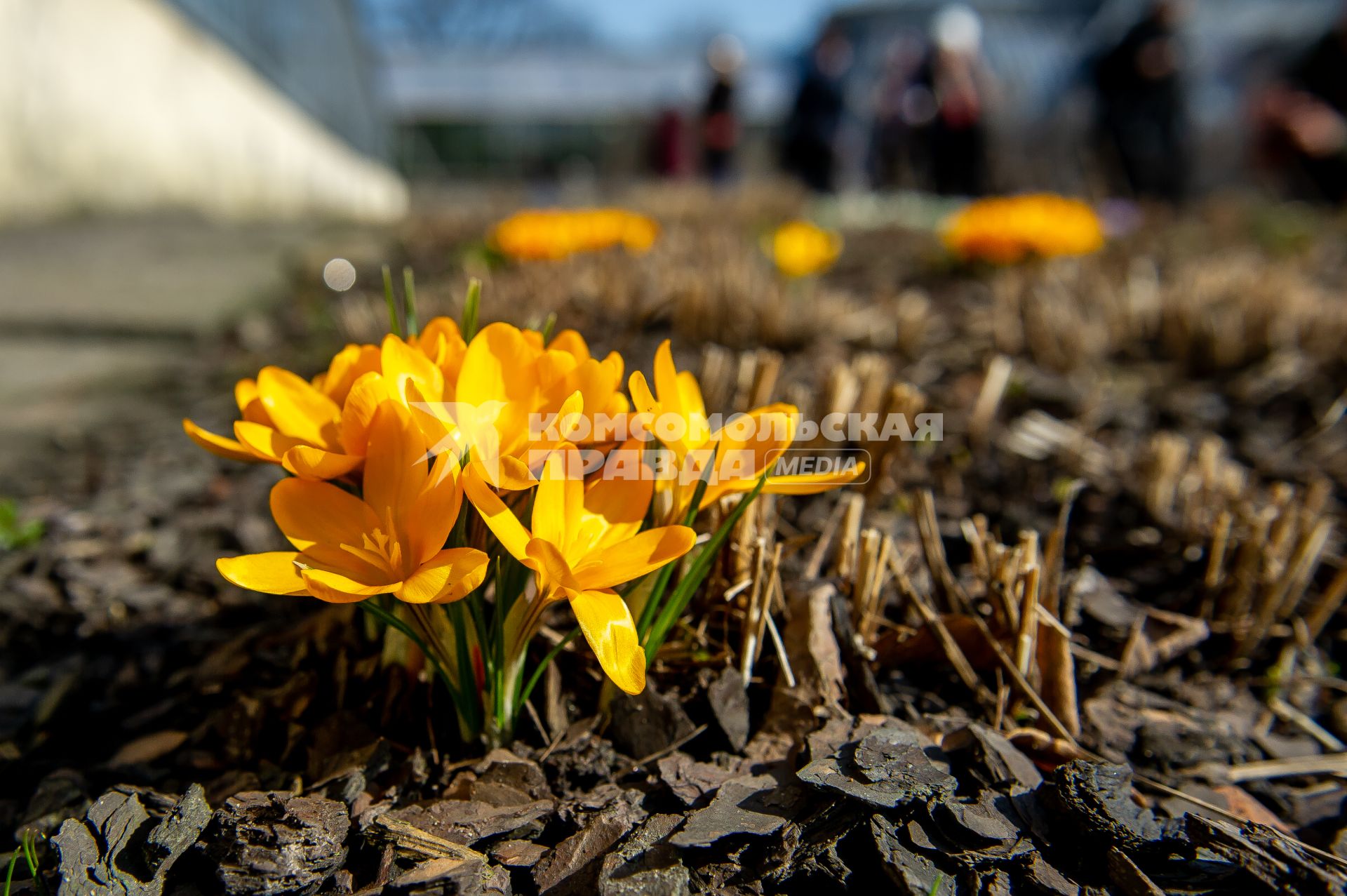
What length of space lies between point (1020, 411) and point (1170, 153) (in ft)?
24.6

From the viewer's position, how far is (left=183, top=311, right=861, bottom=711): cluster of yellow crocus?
0.85 m

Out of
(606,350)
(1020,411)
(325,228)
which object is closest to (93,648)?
(606,350)

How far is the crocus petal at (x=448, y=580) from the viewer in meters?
0.83

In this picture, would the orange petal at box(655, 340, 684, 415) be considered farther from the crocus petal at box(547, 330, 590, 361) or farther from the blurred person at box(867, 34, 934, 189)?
the blurred person at box(867, 34, 934, 189)

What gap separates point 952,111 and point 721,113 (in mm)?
2637

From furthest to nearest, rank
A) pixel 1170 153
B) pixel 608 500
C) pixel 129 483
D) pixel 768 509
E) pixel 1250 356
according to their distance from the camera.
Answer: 1. pixel 1170 153
2. pixel 1250 356
3. pixel 129 483
4. pixel 768 509
5. pixel 608 500

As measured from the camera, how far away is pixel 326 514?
0.95m

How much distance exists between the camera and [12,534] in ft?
6.37

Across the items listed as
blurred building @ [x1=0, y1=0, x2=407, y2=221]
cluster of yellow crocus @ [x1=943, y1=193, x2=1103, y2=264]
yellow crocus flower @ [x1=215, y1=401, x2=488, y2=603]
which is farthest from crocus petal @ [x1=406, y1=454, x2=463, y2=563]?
blurred building @ [x1=0, y1=0, x2=407, y2=221]

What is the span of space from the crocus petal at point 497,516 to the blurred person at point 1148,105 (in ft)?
28.2

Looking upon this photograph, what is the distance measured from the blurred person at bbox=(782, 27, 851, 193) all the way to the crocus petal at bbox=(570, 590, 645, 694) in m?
8.87

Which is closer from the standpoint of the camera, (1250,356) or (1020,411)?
(1020,411)

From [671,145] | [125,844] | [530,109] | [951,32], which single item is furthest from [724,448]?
[530,109]

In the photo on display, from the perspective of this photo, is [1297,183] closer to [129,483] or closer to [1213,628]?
[1213,628]
